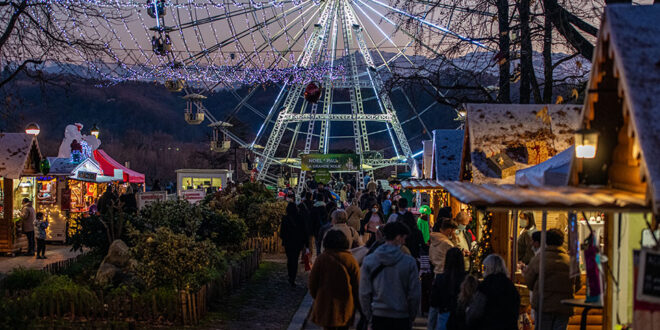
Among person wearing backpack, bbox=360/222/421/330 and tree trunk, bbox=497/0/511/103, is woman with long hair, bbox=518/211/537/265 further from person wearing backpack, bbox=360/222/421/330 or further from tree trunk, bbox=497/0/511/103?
person wearing backpack, bbox=360/222/421/330

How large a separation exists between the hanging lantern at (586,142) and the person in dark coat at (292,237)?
9.84 meters

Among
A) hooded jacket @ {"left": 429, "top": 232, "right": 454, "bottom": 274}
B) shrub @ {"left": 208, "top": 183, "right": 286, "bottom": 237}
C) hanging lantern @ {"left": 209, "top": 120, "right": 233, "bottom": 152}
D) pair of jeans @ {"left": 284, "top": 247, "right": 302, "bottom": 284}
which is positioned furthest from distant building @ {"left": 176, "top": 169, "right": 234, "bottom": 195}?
hooded jacket @ {"left": 429, "top": 232, "right": 454, "bottom": 274}

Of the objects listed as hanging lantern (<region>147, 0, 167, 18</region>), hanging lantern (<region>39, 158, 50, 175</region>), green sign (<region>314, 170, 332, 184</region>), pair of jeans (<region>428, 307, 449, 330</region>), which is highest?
hanging lantern (<region>147, 0, 167, 18</region>)

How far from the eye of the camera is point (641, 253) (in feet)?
18.7

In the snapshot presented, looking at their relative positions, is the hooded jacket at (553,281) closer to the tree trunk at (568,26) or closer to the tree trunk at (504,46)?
the tree trunk at (568,26)

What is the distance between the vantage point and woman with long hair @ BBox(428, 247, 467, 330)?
8102mm

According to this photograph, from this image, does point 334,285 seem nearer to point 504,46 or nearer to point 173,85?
point 504,46

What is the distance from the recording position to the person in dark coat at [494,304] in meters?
7.05

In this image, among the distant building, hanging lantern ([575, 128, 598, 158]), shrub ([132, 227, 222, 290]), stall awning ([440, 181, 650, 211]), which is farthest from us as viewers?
the distant building

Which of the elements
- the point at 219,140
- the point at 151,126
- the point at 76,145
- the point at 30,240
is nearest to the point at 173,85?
the point at 76,145

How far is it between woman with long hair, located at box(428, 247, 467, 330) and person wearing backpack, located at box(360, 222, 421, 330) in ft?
1.26

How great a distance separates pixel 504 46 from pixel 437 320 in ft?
29.7

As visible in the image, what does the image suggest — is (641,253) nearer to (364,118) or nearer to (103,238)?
(103,238)

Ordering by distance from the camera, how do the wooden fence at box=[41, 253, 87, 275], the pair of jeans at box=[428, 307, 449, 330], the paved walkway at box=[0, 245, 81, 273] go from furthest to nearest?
the paved walkway at box=[0, 245, 81, 273]
the wooden fence at box=[41, 253, 87, 275]
the pair of jeans at box=[428, 307, 449, 330]
